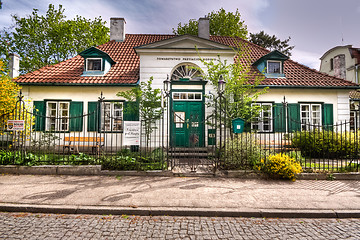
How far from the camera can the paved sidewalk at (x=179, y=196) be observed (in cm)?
433

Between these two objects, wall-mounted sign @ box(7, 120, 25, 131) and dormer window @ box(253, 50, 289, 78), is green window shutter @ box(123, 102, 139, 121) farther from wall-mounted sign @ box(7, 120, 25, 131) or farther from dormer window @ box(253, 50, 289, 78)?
dormer window @ box(253, 50, 289, 78)

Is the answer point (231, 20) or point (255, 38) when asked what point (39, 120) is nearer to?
point (231, 20)

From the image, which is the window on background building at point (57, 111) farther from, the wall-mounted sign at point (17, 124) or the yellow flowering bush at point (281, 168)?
the yellow flowering bush at point (281, 168)

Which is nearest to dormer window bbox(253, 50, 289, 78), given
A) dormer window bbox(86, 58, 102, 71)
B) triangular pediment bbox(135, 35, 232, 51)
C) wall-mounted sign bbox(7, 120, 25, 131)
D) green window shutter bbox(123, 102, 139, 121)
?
triangular pediment bbox(135, 35, 232, 51)

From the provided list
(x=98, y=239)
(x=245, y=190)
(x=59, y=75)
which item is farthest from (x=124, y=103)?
(x=98, y=239)

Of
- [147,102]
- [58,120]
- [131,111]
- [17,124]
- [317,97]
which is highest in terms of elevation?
[317,97]

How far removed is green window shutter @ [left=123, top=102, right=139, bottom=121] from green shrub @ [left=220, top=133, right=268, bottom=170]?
5185 millimetres

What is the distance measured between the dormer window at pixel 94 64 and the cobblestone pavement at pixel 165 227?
987 centimetres

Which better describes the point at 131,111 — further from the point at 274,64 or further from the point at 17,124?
the point at 274,64

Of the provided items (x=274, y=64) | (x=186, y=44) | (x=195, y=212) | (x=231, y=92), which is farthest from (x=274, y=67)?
(x=195, y=212)

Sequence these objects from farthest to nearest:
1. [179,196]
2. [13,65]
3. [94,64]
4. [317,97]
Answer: [13,65] < [94,64] < [317,97] < [179,196]

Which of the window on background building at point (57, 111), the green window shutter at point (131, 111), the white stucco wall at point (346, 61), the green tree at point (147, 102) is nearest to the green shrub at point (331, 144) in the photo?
the green tree at point (147, 102)

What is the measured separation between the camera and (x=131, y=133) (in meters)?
7.17

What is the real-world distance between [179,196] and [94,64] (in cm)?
1053
